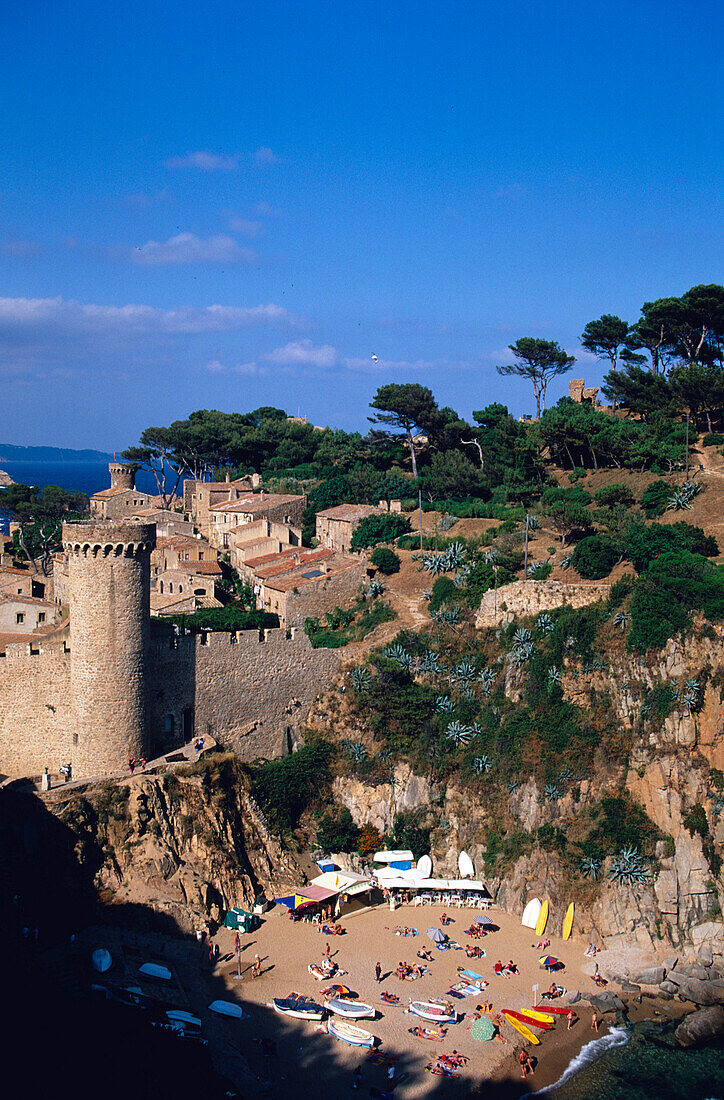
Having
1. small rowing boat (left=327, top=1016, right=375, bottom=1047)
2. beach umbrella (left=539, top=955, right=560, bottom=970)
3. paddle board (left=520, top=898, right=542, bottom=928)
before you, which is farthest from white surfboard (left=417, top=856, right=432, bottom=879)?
small rowing boat (left=327, top=1016, right=375, bottom=1047)

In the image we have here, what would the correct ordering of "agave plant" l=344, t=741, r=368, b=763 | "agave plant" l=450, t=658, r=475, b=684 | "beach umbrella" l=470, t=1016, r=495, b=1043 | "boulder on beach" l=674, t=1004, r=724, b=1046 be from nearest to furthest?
"beach umbrella" l=470, t=1016, r=495, b=1043
"boulder on beach" l=674, t=1004, r=724, b=1046
"agave plant" l=344, t=741, r=368, b=763
"agave plant" l=450, t=658, r=475, b=684

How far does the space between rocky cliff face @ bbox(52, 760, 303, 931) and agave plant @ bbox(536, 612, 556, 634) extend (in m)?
11.3

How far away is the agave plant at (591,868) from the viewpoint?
27203 millimetres

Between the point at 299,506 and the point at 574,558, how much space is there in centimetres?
1654

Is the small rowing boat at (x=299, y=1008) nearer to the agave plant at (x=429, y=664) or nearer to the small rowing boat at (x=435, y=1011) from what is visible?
the small rowing boat at (x=435, y=1011)

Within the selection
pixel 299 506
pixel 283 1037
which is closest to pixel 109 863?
pixel 283 1037

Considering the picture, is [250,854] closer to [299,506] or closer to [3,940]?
[3,940]

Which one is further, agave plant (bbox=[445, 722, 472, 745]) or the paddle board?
agave plant (bbox=[445, 722, 472, 745])

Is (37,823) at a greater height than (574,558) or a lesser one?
lesser

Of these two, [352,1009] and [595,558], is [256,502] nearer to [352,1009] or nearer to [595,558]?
[595,558]

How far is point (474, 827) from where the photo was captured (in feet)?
96.6

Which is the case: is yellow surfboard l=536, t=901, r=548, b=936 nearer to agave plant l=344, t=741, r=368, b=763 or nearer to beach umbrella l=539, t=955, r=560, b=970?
beach umbrella l=539, t=955, r=560, b=970

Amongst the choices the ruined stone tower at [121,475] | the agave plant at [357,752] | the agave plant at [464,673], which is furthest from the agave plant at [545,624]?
the ruined stone tower at [121,475]

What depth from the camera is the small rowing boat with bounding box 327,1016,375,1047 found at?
21.9m
